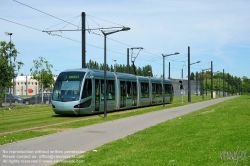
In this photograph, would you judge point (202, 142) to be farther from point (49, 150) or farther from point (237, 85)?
point (237, 85)

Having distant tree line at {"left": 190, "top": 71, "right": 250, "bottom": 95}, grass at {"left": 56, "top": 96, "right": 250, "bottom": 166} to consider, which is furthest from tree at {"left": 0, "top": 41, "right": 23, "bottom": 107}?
distant tree line at {"left": 190, "top": 71, "right": 250, "bottom": 95}

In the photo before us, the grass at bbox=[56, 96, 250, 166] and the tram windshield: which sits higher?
the tram windshield

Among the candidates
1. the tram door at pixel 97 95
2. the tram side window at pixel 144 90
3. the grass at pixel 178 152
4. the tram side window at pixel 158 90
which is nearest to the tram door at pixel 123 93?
the tram door at pixel 97 95

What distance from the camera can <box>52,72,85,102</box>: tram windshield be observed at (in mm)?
26141

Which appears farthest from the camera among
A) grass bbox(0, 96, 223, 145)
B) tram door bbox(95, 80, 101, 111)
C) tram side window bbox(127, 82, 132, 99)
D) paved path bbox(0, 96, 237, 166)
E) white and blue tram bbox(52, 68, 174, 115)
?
tram side window bbox(127, 82, 132, 99)

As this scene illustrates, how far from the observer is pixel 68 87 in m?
26.5

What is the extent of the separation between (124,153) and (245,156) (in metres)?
3.15

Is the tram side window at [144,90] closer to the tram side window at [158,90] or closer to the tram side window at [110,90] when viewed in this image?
the tram side window at [158,90]

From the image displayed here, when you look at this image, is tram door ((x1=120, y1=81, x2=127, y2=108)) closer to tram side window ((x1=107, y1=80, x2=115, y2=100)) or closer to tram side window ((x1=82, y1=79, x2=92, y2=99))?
tram side window ((x1=107, y1=80, x2=115, y2=100))

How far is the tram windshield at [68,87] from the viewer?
26.1m

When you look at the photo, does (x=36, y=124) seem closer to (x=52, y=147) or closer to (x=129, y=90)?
(x=52, y=147)

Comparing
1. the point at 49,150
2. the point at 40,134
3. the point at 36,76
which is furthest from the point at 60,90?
the point at 36,76

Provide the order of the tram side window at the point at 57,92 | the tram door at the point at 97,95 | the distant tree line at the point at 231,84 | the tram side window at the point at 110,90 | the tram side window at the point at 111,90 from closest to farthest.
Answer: the tram side window at the point at 57,92 → the tram door at the point at 97,95 → the tram side window at the point at 110,90 → the tram side window at the point at 111,90 → the distant tree line at the point at 231,84

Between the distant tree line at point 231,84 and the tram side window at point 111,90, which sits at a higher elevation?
the distant tree line at point 231,84
